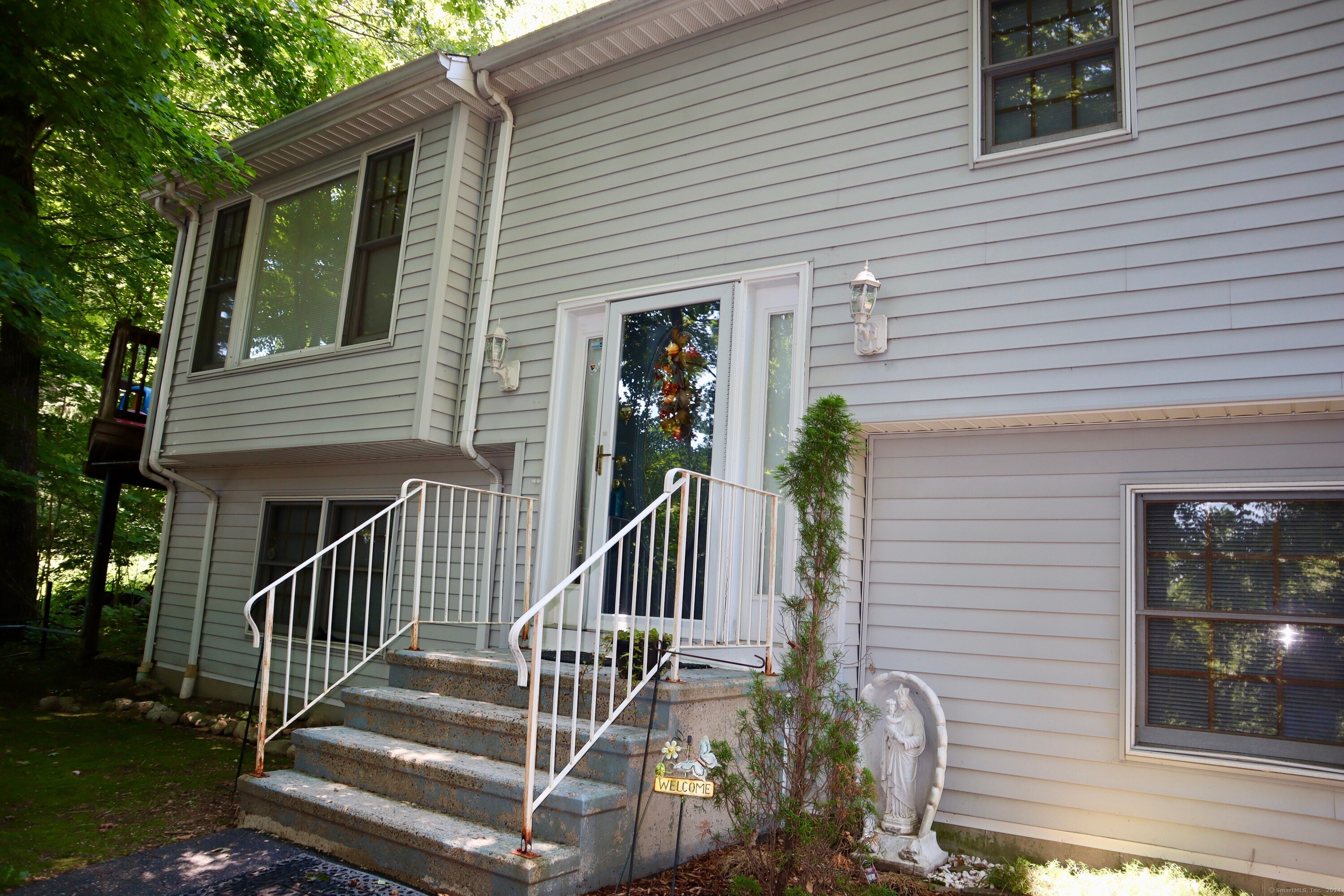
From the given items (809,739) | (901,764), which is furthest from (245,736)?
(901,764)

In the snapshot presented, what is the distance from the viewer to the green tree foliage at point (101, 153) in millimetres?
5430

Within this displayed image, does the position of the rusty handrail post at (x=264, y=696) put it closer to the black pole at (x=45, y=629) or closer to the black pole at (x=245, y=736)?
the black pole at (x=245, y=736)

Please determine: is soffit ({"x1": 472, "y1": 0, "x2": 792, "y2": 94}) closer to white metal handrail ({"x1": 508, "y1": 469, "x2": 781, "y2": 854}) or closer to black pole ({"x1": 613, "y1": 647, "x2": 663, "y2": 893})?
white metal handrail ({"x1": 508, "y1": 469, "x2": 781, "y2": 854})

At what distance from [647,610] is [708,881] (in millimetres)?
1098

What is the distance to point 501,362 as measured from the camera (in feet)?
19.2

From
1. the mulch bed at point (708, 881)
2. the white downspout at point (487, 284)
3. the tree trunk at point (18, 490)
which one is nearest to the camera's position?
the mulch bed at point (708, 881)

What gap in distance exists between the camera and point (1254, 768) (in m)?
3.44

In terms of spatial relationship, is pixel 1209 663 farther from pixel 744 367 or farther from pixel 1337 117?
pixel 744 367

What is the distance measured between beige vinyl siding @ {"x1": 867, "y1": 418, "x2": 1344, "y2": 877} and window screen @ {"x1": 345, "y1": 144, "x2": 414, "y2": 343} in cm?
401

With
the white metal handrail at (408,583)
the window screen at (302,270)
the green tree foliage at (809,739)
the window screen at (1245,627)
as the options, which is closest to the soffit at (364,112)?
the window screen at (302,270)

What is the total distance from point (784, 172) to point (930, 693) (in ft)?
9.67

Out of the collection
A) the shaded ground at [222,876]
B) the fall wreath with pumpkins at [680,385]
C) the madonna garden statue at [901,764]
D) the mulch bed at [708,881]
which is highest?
the fall wreath with pumpkins at [680,385]

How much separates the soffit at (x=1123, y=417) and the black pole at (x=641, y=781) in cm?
175

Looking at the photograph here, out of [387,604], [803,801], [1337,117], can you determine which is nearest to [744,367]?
[803,801]
